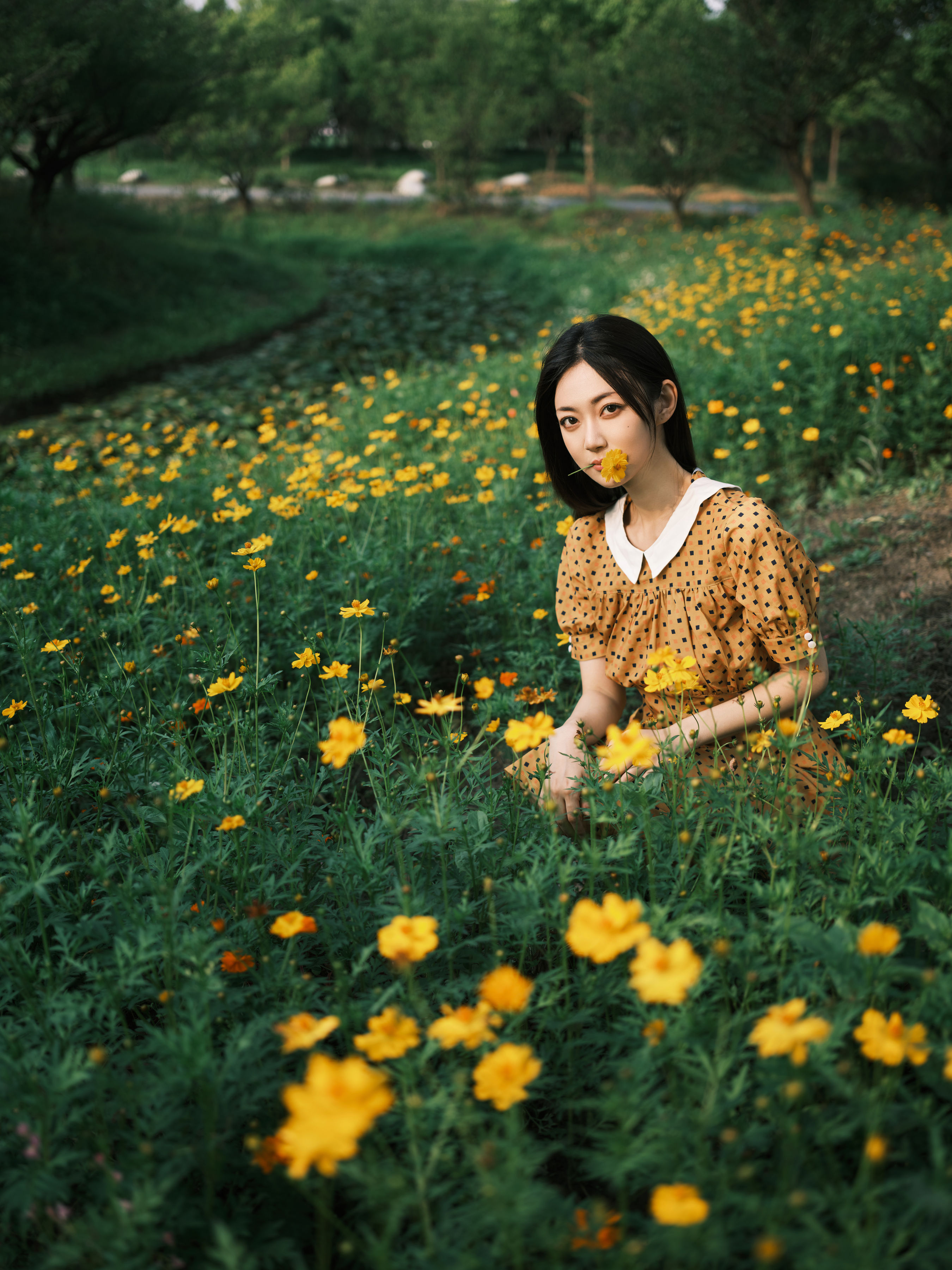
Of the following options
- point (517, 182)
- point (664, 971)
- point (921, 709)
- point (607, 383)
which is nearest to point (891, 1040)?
point (664, 971)

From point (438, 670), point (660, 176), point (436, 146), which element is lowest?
point (438, 670)

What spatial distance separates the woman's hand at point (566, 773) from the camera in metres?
1.76

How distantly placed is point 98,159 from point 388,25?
65.5 ft

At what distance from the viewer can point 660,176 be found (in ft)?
55.7

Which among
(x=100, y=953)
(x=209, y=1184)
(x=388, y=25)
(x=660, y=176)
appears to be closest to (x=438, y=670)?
(x=100, y=953)

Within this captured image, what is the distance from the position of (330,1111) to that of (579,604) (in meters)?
1.60

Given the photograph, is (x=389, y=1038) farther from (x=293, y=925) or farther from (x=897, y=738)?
(x=897, y=738)

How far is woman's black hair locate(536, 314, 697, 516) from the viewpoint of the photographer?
6.27 ft

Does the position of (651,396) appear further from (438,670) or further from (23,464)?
(23,464)

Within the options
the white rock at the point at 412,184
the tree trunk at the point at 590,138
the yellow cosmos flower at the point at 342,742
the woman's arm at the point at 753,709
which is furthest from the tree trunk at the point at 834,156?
the yellow cosmos flower at the point at 342,742

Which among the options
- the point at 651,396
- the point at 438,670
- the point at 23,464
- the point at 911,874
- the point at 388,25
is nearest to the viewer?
the point at 911,874

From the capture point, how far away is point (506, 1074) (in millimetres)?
932

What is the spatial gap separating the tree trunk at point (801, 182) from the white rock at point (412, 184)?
1850cm

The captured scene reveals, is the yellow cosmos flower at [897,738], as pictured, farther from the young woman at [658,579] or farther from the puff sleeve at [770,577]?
the puff sleeve at [770,577]
